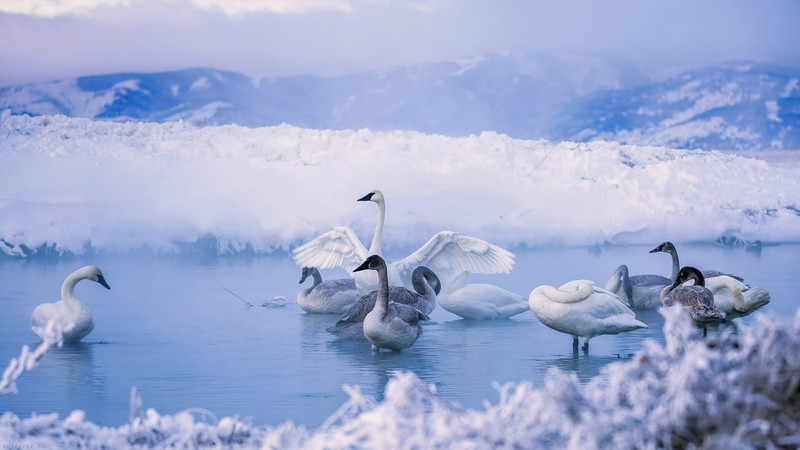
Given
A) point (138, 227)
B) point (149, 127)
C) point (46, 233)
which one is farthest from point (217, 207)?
point (149, 127)

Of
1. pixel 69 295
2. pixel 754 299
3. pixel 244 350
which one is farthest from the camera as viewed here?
pixel 754 299

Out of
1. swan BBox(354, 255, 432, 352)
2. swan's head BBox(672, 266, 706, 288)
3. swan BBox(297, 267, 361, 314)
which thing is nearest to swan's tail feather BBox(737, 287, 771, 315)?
swan's head BBox(672, 266, 706, 288)

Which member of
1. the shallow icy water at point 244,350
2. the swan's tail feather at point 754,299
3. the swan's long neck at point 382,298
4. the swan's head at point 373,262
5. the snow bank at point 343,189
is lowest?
the shallow icy water at point 244,350

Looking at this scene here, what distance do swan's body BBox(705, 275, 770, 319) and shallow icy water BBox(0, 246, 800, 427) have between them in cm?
20

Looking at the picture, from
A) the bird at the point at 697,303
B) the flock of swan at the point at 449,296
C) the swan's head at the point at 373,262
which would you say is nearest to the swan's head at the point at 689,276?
the flock of swan at the point at 449,296

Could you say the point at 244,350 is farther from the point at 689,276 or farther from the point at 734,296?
the point at 734,296

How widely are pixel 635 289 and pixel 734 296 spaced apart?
97 cm

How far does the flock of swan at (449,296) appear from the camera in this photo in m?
7.25

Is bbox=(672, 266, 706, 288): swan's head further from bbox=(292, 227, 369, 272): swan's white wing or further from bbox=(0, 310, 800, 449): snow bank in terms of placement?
bbox=(0, 310, 800, 449): snow bank

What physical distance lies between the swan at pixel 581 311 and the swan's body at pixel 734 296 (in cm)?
174

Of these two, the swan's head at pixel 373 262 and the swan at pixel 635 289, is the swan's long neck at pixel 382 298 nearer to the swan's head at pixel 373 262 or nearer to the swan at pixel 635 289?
the swan's head at pixel 373 262

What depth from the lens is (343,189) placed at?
16922 mm

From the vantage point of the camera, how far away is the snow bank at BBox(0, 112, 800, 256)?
47.1 ft

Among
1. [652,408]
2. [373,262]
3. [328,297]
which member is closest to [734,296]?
[373,262]
